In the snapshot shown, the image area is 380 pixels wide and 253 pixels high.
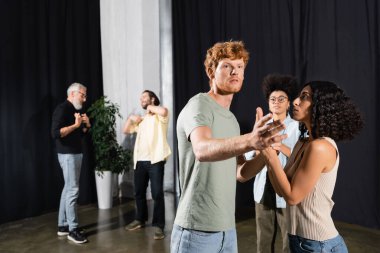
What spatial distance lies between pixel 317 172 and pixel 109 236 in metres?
2.87

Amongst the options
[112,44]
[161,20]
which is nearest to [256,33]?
[161,20]

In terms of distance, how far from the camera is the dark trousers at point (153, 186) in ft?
12.5

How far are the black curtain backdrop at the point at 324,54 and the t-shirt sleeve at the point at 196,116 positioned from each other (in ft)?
10.4

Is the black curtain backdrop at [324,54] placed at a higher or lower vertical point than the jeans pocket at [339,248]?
higher

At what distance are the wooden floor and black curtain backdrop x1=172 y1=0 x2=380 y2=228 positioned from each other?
0.43 meters

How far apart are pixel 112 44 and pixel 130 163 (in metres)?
1.70

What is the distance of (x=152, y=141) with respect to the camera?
3.91 metres

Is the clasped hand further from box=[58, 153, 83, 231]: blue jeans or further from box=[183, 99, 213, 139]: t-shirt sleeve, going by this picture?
box=[58, 153, 83, 231]: blue jeans

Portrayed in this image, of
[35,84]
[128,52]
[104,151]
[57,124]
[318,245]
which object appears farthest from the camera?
[128,52]

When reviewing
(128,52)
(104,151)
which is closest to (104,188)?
(104,151)

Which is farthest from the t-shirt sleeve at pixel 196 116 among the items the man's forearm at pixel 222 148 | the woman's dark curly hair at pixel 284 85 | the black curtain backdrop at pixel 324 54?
the black curtain backdrop at pixel 324 54

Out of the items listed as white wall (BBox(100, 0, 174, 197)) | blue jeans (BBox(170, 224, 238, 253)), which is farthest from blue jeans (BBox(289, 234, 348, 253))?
Result: white wall (BBox(100, 0, 174, 197))

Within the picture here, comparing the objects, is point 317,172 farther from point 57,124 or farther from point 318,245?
point 57,124

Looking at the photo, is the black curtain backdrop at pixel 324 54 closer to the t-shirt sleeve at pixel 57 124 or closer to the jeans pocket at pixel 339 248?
the t-shirt sleeve at pixel 57 124
